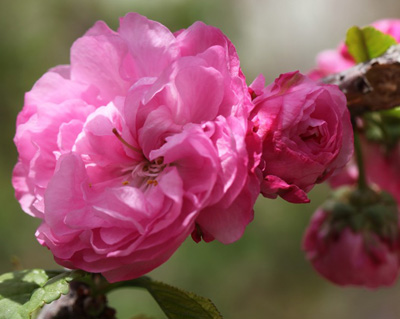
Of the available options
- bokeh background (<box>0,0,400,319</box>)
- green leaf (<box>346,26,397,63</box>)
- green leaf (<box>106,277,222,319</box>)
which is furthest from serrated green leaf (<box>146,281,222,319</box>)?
bokeh background (<box>0,0,400,319</box>)

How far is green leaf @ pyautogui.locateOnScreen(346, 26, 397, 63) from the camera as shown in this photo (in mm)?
728

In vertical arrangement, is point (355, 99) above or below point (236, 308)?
above

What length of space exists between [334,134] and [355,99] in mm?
226

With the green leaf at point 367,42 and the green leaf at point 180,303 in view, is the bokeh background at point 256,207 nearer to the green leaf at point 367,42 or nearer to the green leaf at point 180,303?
the green leaf at point 367,42

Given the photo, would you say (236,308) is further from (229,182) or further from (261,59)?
(229,182)

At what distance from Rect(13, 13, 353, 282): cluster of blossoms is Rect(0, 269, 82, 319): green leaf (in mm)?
51

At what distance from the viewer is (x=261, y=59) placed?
431 cm

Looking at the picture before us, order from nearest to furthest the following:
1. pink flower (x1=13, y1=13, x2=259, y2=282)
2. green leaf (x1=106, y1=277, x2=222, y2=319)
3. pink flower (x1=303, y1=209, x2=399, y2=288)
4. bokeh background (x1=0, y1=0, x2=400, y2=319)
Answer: pink flower (x1=13, y1=13, x2=259, y2=282) → green leaf (x1=106, y1=277, x2=222, y2=319) → pink flower (x1=303, y1=209, x2=399, y2=288) → bokeh background (x1=0, y1=0, x2=400, y2=319)

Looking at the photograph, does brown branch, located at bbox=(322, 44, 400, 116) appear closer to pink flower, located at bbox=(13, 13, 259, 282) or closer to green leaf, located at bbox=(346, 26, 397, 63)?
green leaf, located at bbox=(346, 26, 397, 63)

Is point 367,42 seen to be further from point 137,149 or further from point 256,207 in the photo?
point 256,207

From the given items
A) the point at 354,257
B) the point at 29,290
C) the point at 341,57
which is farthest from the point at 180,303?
the point at 341,57

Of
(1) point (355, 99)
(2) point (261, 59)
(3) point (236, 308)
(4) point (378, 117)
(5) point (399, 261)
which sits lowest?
(3) point (236, 308)

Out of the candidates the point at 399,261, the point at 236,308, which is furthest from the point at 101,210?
the point at 236,308

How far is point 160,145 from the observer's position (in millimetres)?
506
